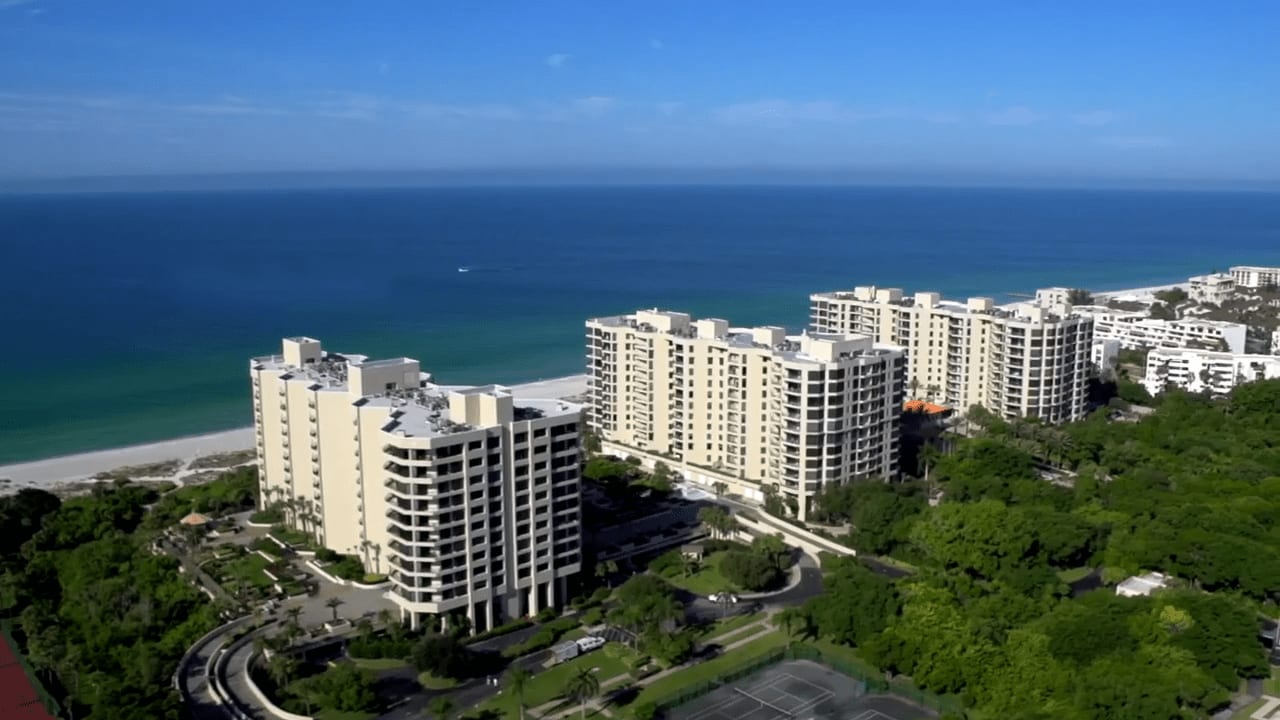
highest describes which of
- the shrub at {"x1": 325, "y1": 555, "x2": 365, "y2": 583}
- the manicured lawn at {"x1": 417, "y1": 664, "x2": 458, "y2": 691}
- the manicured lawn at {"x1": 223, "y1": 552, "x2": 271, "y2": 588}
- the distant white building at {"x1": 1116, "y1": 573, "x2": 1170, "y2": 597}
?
the shrub at {"x1": 325, "y1": 555, "x2": 365, "y2": 583}

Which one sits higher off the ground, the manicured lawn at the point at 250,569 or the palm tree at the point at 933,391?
the palm tree at the point at 933,391

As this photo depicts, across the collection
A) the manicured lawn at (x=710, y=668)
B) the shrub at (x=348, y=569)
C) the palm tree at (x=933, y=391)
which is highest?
the palm tree at (x=933, y=391)

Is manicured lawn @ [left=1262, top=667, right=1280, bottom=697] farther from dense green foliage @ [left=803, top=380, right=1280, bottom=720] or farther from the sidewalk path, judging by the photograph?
the sidewalk path

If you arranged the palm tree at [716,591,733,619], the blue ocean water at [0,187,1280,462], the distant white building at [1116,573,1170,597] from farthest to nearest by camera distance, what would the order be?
the blue ocean water at [0,187,1280,462] → the palm tree at [716,591,733,619] → the distant white building at [1116,573,1170,597]

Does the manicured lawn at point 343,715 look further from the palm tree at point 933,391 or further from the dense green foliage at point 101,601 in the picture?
the palm tree at point 933,391

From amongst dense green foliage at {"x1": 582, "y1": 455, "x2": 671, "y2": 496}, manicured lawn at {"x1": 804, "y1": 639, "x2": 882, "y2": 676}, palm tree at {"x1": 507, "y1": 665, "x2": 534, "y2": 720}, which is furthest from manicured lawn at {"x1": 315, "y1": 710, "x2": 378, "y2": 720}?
dense green foliage at {"x1": 582, "y1": 455, "x2": 671, "y2": 496}

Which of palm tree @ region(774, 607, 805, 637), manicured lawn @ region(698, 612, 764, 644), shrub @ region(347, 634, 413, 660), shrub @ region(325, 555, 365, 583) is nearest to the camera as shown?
shrub @ region(347, 634, 413, 660)

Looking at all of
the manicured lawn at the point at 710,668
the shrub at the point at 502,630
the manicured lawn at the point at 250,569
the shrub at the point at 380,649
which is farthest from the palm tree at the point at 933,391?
the manicured lawn at the point at 250,569
